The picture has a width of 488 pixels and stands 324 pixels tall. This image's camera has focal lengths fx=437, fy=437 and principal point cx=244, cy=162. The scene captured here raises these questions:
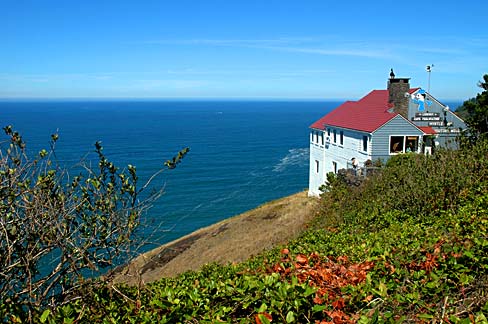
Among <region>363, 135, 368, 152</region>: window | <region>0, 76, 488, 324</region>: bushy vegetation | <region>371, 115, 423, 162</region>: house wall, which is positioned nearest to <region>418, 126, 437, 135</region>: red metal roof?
<region>371, 115, 423, 162</region>: house wall

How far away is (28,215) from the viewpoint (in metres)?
5.22

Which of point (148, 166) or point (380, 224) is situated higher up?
point (380, 224)

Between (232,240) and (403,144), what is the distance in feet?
40.9

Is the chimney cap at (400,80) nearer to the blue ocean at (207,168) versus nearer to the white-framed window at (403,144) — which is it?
the white-framed window at (403,144)

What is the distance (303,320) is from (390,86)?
2677 cm

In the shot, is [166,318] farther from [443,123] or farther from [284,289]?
[443,123]

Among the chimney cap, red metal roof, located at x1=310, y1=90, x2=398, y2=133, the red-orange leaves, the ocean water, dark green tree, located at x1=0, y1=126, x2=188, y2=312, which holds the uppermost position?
the chimney cap

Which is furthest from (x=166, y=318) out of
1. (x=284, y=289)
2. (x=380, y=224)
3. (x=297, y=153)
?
(x=297, y=153)

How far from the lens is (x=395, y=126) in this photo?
2753 cm

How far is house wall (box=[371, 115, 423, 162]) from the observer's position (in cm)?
2742

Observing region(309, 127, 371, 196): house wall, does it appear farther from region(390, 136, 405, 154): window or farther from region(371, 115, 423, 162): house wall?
region(390, 136, 405, 154): window

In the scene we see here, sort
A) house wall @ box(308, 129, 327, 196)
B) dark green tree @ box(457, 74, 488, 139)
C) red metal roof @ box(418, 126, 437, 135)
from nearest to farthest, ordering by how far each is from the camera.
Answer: dark green tree @ box(457, 74, 488, 139) < red metal roof @ box(418, 126, 437, 135) < house wall @ box(308, 129, 327, 196)

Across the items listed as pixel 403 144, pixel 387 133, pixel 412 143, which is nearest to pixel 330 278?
pixel 387 133

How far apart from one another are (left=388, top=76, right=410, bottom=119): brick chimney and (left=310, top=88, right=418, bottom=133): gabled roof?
396 mm
